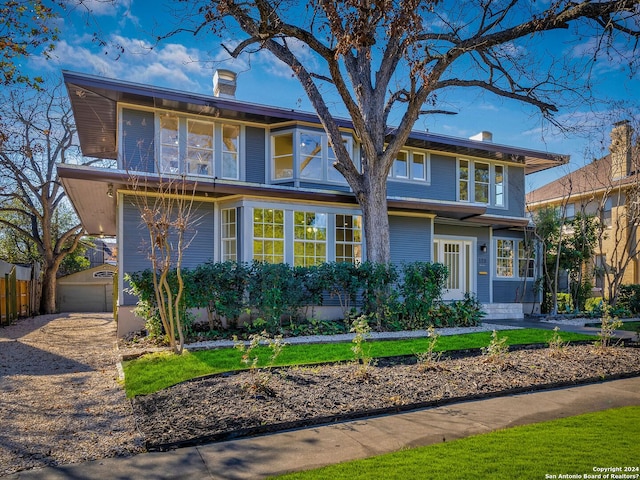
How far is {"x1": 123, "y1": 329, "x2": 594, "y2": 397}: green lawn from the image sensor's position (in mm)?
6172

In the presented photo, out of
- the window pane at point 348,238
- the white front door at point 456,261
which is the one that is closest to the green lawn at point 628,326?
the white front door at point 456,261

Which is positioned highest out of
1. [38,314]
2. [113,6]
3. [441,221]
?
[113,6]

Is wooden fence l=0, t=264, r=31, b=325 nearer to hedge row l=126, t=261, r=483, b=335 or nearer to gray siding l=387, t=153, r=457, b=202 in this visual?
hedge row l=126, t=261, r=483, b=335

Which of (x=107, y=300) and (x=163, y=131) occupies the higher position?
(x=163, y=131)

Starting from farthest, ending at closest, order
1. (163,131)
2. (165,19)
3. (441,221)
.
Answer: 1. (441,221)
2. (163,131)
3. (165,19)

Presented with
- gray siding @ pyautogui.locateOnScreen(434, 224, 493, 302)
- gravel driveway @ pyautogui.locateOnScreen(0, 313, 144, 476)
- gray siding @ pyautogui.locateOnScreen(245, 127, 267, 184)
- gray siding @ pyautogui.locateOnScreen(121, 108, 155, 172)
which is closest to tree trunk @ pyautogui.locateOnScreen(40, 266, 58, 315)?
gravel driveway @ pyautogui.locateOnScreen(0, 313, 144, 476)

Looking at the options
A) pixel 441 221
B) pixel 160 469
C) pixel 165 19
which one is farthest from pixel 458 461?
pixel 441 221

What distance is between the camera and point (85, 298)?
75.2 feet

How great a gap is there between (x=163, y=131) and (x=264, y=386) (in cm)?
922

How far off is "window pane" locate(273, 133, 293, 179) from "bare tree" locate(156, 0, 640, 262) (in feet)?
6.85

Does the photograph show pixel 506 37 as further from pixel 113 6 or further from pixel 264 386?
pixel 264 386

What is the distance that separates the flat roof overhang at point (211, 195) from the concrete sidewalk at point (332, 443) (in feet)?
19.5

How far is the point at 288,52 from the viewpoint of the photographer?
439 inches

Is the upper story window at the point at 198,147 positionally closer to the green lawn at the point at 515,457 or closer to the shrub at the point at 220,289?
the shrub at the point at 220,289
